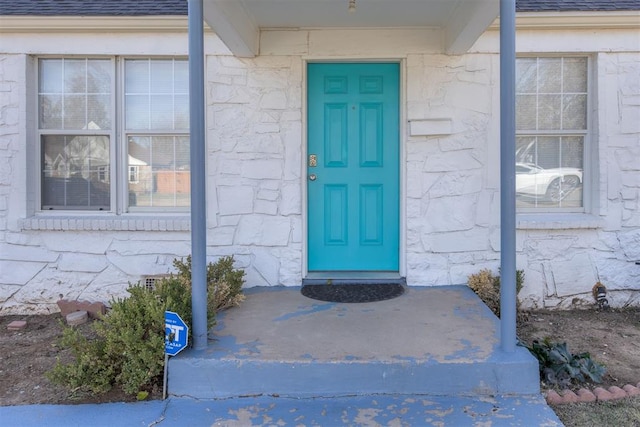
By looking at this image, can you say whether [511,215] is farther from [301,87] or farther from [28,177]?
[28,177]

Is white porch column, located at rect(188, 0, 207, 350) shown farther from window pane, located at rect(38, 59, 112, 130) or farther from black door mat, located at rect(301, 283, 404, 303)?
window pane, located at rect(38, 59, 112, 130)

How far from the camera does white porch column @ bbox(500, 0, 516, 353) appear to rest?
2920 millimetres

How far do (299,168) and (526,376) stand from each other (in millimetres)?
2644

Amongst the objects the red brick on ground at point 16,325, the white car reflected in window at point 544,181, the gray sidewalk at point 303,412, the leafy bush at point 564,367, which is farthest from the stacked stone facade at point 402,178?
the gray sidewalk at point 303,412

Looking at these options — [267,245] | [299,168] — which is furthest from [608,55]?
[267,245]

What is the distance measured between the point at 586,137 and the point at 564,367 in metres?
2.64

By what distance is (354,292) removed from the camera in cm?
426

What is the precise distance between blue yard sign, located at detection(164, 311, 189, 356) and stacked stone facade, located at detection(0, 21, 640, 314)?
175 cm

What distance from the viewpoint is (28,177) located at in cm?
463

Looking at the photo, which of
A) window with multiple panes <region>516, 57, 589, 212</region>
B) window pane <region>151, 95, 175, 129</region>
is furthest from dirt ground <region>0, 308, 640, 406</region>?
window pane <region>151, 95, 175, 129</region>

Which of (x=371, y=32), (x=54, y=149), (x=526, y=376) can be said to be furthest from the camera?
(x=54, y=149)

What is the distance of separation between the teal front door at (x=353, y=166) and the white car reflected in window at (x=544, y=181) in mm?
1290

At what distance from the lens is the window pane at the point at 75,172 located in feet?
15.6

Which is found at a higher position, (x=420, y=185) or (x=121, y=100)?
(x=121, y=100)
